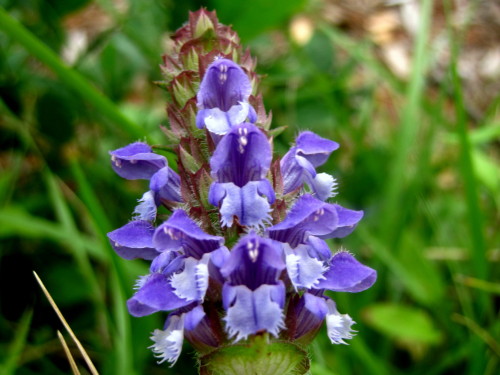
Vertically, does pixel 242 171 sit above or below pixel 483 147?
above

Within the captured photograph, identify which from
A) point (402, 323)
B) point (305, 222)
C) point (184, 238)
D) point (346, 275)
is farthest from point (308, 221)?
point (402, 323)

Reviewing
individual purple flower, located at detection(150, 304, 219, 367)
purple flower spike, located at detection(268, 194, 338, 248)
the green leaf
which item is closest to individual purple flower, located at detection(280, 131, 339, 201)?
purple flower spike, located at detection(268, 194, 338, 248)

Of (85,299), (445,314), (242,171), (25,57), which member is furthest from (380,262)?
(25,57)

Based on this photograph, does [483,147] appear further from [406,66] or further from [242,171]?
[242,171]

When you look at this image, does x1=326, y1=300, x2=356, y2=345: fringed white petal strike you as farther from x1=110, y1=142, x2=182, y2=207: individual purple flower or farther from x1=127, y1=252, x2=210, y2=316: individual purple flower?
x1=110, y1=142, x2=182, y2=207: individual purple flower

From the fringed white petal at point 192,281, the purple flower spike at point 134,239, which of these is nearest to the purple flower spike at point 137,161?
the purple flower spike at point 134,239

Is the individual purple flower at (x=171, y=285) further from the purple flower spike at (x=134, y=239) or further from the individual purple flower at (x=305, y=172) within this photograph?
the individual purple flower at (x=305, y=172)

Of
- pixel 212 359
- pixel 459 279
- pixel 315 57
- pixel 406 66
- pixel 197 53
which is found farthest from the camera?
pixel 406 66
